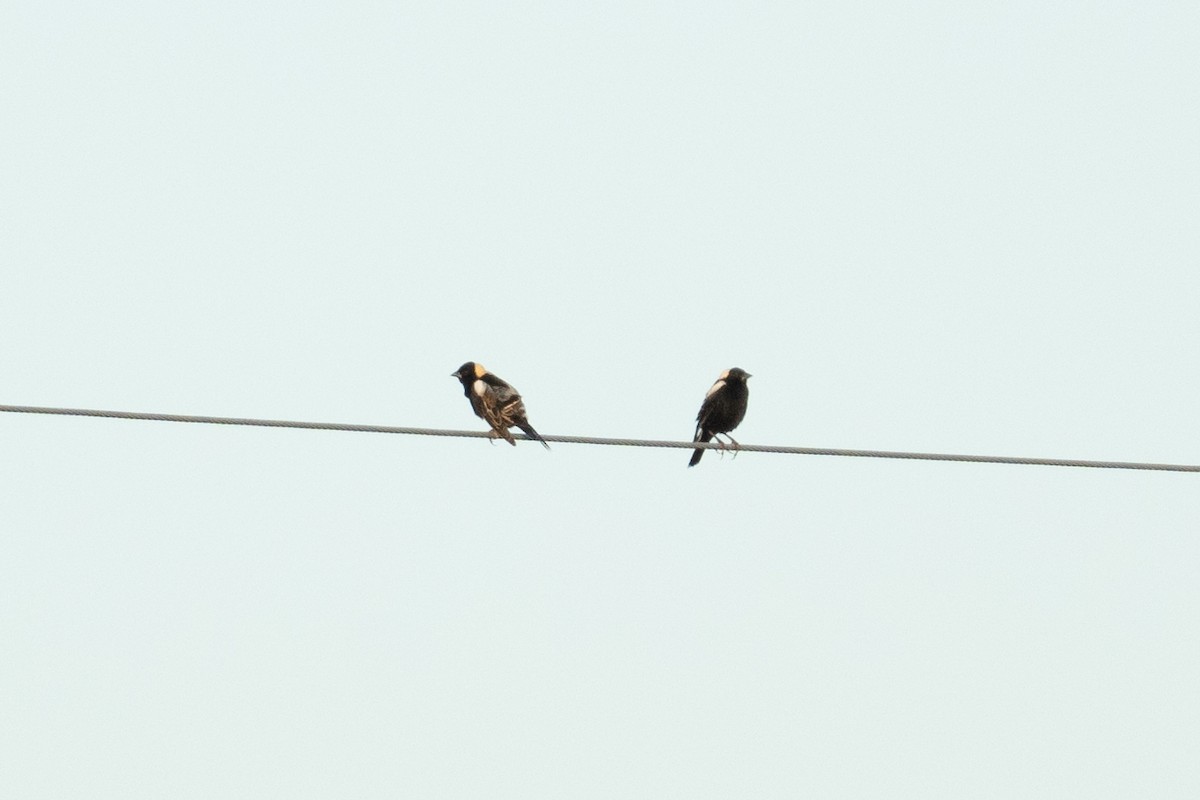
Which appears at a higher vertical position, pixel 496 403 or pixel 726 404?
pixel 726 404

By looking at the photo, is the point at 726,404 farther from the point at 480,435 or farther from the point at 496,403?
the point at 480,435

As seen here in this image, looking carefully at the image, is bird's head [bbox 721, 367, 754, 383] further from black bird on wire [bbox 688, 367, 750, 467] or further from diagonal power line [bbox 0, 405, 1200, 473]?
diagonal power line [bbox 0, 405, 1200, 473]

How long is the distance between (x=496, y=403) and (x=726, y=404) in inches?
73.5

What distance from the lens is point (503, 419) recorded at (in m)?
13.0

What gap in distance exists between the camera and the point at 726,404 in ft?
46.5

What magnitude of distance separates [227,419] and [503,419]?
457 cm

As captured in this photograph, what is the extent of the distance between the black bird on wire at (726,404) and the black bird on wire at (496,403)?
62.8 inches

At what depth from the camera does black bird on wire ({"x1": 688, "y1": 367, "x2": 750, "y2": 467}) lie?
14172 millimetres

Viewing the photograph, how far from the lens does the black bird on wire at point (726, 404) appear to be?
14.2m

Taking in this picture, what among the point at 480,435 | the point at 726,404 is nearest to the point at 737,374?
the point at 726,404

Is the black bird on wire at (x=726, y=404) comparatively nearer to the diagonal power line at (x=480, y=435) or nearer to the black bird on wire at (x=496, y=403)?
the black bird on wire at (x=496, y=403)

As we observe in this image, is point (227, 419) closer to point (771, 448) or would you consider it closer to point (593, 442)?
point (593, 442)

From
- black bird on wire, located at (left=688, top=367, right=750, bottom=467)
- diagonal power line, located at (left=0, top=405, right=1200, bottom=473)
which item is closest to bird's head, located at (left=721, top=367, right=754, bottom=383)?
black bird on wire, located at (left=688, top=367, right=750, bottom=467)

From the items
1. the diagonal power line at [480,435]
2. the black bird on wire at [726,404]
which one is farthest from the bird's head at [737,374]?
the diagonal power line at [480,435]
